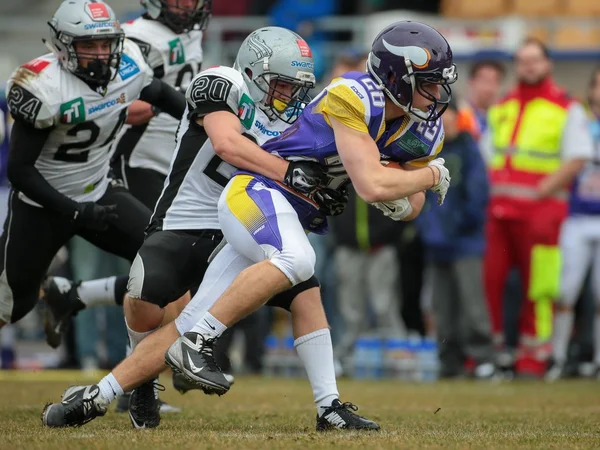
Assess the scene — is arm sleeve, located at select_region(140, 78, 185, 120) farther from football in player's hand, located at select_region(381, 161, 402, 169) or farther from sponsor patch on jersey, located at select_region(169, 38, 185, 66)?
football in player's hand, located at select_region(381, 161, 402, 169)

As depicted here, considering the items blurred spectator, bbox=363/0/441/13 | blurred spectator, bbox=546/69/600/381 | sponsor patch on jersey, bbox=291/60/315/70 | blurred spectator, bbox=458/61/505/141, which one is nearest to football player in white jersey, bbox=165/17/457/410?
sponsor patch on jersey, bbox=291/60/315/70

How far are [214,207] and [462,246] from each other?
A: 4521 mm

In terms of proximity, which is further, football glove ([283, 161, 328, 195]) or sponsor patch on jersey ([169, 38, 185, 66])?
sponsor patch on jersey ([169, 38, 185, 66])

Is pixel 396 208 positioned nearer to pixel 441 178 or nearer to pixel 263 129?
pixel 441 178

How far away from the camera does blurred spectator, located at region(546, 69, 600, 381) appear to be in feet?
33.5

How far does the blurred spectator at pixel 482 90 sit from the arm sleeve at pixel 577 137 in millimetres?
889

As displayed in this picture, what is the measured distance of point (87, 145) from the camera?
21.7ft

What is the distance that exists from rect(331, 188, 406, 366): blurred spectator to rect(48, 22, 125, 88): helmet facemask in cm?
403

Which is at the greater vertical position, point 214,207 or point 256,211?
point 256,211

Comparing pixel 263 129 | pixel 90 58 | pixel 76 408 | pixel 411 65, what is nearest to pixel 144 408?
pixel 76 408

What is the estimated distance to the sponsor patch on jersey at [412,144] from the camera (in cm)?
548

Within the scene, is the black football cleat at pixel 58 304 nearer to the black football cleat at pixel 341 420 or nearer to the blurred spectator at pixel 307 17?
the black football cleat at pixel 341 420

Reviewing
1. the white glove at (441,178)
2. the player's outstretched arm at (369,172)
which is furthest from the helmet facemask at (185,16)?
the white glove at (441,178)

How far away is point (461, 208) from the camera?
32.5 ft
